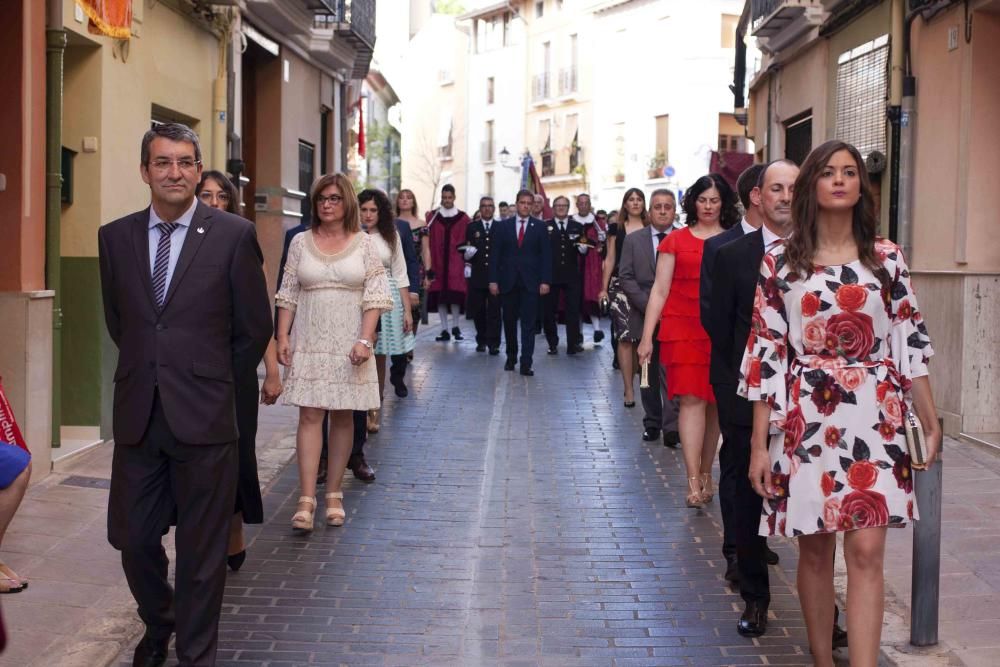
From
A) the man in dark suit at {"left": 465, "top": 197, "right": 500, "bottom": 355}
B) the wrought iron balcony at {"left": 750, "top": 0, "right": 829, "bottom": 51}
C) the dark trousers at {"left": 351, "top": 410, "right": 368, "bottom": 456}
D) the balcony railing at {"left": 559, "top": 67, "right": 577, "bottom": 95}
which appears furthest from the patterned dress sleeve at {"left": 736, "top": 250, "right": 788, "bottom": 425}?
the balcony railing at {"left": 559, "top": 67, "right": 577, "bottom": 95}

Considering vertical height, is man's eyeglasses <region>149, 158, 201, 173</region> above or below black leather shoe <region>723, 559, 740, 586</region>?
above

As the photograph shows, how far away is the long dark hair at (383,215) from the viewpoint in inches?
406

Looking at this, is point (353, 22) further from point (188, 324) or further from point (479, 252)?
point (188, 324)

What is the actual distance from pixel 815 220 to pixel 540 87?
56.6m

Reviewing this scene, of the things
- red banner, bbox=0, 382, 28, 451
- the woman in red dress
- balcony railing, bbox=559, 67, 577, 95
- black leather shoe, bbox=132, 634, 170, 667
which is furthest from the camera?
balcony railing, bbox=559, 67, 577, 95

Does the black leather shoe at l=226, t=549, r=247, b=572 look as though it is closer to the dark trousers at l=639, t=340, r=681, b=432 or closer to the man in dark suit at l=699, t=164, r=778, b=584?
the man in dark suit at l=699, t=164, r=778, b=584

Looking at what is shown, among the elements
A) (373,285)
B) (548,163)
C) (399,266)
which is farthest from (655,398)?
(548,163)

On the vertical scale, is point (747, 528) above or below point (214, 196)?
below

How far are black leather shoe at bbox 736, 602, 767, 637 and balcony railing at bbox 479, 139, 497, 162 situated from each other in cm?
5899

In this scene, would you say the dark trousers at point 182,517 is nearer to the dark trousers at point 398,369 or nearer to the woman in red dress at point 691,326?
the woman in red dress at point 691,326

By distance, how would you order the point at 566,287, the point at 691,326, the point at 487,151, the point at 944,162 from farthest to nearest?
1. the point at 487,151
2. the point at 566,287
3. the point at 944,162
4. the point at 691,326

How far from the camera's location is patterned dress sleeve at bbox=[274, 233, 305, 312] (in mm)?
8234

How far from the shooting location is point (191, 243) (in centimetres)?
508

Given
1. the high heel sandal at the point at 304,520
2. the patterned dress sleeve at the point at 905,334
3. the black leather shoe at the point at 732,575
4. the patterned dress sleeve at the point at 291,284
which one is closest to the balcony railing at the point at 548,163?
the patterned dress sleeve at the point at 291,284
